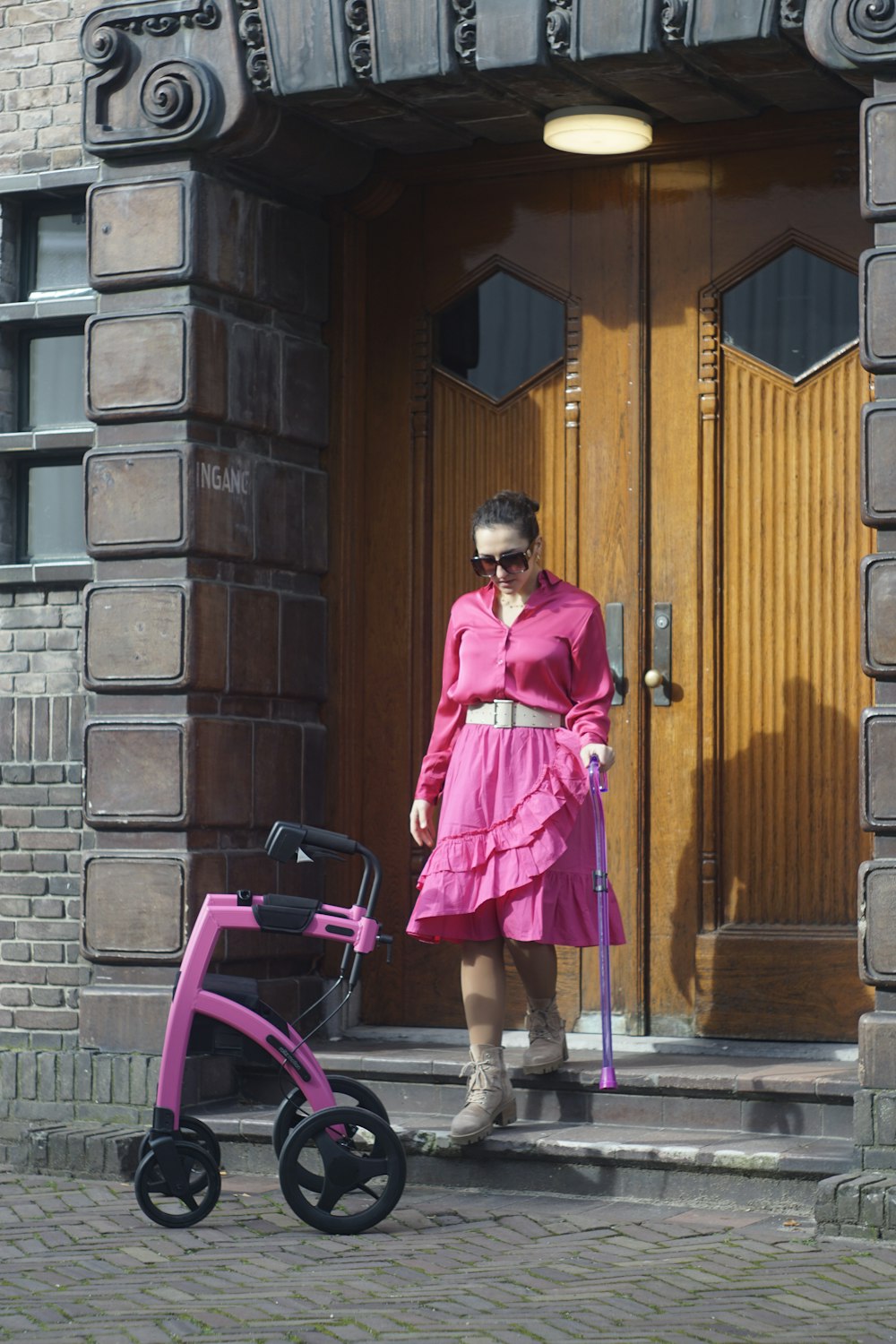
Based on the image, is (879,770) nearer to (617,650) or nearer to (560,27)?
(617,650)

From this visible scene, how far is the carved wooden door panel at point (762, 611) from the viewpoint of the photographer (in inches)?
290

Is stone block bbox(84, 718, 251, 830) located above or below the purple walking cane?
above

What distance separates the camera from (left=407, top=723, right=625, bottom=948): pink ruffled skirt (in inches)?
263

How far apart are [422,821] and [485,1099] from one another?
2.99 feet

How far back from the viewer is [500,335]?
315 inches

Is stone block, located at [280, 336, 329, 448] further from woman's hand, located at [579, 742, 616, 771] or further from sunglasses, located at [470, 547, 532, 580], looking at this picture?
woman's hand, located at [579, 742, 616, 771]

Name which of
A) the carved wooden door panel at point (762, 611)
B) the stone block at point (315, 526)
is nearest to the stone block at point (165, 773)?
the stone block at point (315, 526)

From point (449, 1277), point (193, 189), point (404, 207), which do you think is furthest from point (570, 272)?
point (449, 1277)

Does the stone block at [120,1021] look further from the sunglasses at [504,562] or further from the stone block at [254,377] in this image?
the stone block at [254,377]

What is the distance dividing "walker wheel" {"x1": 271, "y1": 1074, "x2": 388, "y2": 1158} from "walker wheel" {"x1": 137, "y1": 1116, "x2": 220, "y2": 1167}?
20 centimetres

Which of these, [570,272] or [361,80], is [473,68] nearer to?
[361,80]

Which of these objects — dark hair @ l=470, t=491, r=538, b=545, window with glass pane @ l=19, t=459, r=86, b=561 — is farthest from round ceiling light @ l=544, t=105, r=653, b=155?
window with glass pane @ l=19, t=459, r=86, b=561

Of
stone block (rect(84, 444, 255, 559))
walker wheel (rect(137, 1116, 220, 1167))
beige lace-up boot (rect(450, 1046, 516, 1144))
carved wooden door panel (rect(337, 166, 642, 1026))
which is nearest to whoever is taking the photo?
walker wheel (rect(137, 1116, 220, 1167))

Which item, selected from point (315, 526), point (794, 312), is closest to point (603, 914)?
point (315, 526)
